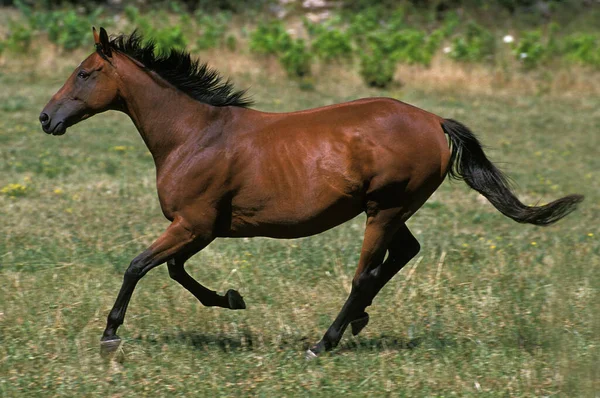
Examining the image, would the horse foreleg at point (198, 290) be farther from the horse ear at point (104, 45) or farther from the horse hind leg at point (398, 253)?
the horse ear at point (104, 45)

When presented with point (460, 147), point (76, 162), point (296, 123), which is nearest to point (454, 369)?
point (460, 147)

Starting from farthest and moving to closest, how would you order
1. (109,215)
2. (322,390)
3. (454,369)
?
(109,215) < (454,369) < (322,390)

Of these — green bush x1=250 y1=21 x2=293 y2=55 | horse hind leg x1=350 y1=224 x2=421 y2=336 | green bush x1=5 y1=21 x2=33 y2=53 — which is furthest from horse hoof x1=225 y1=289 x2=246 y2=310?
green bush x1=5 y1=21 x2=33 y2=53

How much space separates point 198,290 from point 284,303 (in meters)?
1.05

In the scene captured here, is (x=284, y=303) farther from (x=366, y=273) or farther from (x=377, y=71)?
(x=377, y=71)

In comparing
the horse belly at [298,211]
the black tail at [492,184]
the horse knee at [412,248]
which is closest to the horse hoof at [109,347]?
the horse belly at [298,211]

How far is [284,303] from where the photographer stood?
7.29 meters

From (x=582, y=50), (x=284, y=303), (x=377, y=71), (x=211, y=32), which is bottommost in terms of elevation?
(x=284, y=303)

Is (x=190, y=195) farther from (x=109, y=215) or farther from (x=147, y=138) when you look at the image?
(x=109, y=215)

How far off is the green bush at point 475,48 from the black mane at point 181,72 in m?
14.4

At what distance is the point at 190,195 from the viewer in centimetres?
603

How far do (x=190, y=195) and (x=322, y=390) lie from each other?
1.50m

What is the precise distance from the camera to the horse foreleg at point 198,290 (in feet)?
20.8

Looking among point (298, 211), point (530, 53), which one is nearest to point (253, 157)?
point (298, 211)
